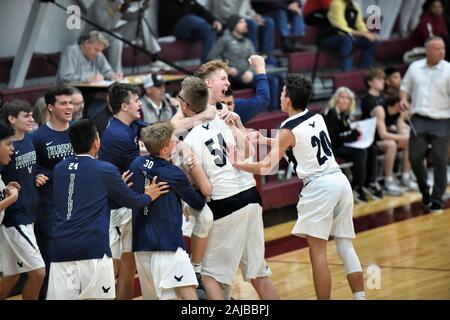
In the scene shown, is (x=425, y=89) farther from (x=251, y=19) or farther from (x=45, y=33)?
(x=45, y=33)

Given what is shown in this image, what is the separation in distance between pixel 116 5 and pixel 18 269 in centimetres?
532

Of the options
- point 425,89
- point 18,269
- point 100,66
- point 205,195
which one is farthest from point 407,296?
point 100,66

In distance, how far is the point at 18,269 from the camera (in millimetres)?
7840

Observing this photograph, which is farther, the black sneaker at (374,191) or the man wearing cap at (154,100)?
the black sneaker at (374,191)

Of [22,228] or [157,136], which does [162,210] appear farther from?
[22,228]

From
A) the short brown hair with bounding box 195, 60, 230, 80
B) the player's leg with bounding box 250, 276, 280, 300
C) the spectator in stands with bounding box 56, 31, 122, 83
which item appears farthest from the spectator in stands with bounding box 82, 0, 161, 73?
the player's leg with bounding box 250, 276, 280, 300

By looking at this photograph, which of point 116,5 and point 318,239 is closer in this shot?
point 318,239

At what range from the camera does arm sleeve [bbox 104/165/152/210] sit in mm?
6973

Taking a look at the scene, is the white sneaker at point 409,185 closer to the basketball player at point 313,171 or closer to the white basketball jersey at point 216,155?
the basketball player at point 313,171

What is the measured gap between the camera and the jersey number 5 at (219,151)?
294 inches

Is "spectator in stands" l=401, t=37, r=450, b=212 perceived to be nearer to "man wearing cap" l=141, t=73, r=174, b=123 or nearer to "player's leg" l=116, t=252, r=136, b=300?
"man wearing cap" l=141, t=73, r=174, b=123

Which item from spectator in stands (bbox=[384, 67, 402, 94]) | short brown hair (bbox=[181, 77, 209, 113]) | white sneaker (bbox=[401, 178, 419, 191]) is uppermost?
short brown hair (bbox=[181, 77, 209, 113])

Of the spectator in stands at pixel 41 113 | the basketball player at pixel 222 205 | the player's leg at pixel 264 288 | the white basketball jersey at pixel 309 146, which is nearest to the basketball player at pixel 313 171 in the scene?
the white basketball jersey at pixel 309 146
